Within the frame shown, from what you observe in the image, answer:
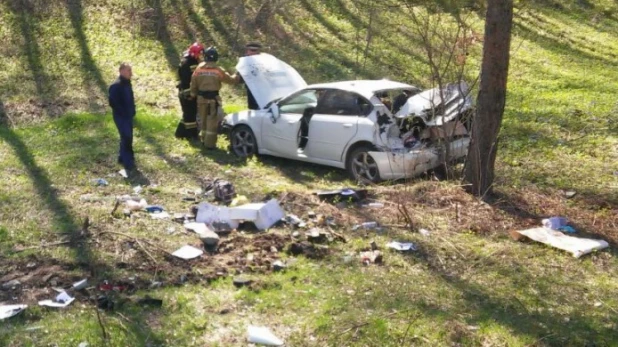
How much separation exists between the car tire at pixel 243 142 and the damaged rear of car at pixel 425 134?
269 centimetres

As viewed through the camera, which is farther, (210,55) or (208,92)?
(208,92)

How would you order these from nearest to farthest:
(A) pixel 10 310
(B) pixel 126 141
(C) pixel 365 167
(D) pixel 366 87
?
(A) pixel 10 310 → (C) pixel 365 167 → (D) pixel 366 87 → (B) pixel 126 141

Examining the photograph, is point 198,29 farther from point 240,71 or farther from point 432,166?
point 432,166

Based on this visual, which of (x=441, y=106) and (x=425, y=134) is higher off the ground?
(x=441, y=106)

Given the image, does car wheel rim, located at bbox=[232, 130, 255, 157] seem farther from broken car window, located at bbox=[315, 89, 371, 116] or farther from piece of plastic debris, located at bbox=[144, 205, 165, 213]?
piece of plastic debris, located at bbox=[144, 205, 165, 213]

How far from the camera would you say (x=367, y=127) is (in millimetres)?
10750

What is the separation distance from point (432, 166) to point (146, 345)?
233 inches

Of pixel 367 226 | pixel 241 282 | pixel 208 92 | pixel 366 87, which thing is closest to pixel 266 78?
pixel 208 92

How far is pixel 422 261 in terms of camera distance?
758cm

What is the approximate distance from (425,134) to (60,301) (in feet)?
19.4

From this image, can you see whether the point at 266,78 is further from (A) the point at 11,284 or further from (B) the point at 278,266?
(A) the point at 11,284

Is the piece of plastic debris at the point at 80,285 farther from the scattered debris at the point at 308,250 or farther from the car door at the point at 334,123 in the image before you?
the car door at the point at 334,123

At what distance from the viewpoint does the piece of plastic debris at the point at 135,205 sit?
9.09 m

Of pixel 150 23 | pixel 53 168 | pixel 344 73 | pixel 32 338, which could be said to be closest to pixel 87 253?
pixel 32 338
